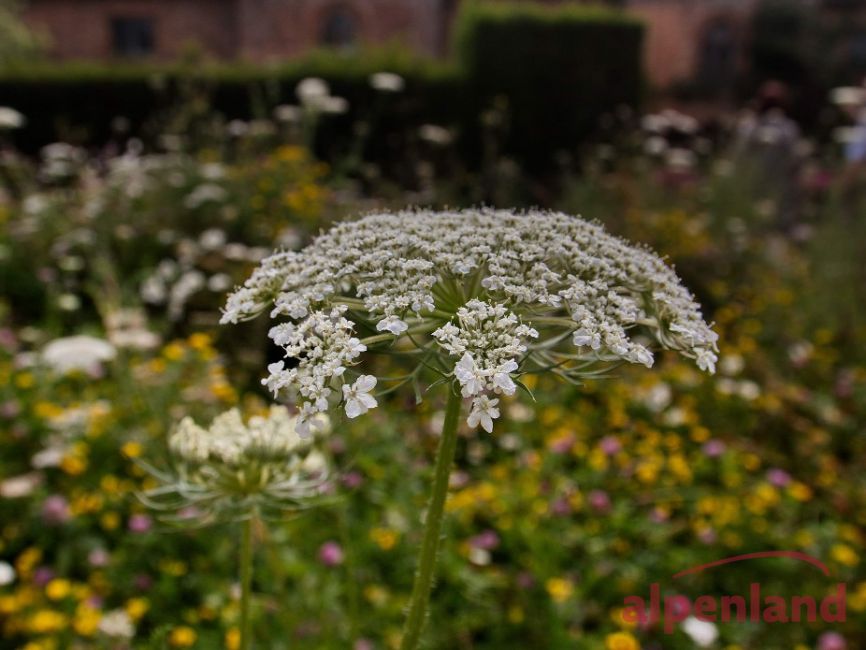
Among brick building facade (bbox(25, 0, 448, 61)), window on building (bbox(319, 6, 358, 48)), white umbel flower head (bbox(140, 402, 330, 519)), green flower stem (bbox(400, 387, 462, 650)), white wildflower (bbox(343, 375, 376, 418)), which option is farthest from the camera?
window on building (bbox(319, 6, 358, 48))

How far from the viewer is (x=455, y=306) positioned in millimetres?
1274

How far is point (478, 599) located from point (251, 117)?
865cm

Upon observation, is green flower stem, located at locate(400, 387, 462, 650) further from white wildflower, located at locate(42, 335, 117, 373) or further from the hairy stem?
white wildflower, located at locate(42, 335, 117, 373)

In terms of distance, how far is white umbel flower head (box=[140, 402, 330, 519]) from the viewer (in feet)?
4.85

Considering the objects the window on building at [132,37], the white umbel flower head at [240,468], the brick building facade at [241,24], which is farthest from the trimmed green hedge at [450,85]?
the window on building at [132,37]

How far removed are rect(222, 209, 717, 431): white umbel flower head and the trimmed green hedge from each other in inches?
343

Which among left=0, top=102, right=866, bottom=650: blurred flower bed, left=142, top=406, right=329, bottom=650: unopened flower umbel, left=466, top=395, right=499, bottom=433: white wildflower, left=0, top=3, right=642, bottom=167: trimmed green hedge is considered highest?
left=466, top=395, right=499, bottom=433: white wildflower

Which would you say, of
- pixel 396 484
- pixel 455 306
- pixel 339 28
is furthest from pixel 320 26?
pixel 455 306

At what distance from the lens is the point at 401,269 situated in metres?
1.15

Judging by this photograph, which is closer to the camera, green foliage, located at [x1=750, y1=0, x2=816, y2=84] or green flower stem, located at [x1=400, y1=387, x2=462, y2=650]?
green flower stem, located at [x1=400, y1=387, x2=462, y2=650]

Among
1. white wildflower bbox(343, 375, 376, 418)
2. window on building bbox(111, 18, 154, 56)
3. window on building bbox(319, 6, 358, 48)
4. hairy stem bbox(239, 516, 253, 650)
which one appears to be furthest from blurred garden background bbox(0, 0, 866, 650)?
window on building bbox(111, 18, 154, 56)

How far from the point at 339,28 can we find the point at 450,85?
1086cm

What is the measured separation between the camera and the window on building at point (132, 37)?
20.3 metres

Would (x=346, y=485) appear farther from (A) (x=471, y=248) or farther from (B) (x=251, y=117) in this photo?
(B) (x=251, y=117)
